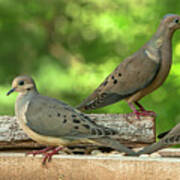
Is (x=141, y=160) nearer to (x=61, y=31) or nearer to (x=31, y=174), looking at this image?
(x=31, y=174)

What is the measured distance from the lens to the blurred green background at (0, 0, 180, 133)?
6387 millimetres

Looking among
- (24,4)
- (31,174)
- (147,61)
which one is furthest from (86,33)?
(31,174)

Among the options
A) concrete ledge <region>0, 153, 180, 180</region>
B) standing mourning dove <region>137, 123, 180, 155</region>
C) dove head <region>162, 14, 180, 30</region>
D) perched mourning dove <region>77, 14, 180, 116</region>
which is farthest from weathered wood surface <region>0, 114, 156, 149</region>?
dove head <region>162, 14, 180, 30</region>

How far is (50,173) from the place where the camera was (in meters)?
3.64

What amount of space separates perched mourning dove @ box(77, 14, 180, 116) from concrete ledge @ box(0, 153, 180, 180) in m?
0.87

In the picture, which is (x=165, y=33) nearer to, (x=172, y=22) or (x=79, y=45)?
(x=172, y=22)

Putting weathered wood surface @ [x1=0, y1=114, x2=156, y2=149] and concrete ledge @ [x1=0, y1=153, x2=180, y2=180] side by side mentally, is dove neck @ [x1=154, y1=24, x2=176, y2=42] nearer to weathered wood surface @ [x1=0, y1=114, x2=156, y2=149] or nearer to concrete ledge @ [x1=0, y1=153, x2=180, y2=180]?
weathered wood surface @ [x1=0, y1=114, x2=156, y2=149]

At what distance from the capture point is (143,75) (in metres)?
4.34

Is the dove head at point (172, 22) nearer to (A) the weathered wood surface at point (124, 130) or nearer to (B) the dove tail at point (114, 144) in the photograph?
(A) the weathered wood surface at point (124, 130)

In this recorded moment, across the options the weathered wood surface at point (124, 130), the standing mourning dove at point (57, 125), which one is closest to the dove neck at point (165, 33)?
the weathered wood surface at point (124, 130)

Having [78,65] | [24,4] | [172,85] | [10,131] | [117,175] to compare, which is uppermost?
[24,4]

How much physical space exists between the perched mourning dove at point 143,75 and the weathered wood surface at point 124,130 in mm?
92

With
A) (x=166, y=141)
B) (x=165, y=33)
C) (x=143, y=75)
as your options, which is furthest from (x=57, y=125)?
(x=165, y=33)

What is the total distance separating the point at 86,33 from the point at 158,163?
469 centimetres
